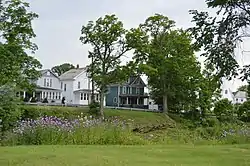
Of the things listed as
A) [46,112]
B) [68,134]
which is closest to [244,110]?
[46,112]

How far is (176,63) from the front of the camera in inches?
1714

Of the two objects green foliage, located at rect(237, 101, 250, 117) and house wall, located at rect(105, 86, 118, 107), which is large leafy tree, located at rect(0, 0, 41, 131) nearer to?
green foliage, located at rect(237, 101, 250, 117)

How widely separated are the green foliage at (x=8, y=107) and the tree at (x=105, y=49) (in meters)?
18.8

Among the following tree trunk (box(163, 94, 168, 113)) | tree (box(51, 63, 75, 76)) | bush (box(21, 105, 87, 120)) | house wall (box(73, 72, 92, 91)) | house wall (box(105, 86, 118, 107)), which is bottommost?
bush (box(21, 105, 87, 120))

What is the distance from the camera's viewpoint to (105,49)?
3784cm

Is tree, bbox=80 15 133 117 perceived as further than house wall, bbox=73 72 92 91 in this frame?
No

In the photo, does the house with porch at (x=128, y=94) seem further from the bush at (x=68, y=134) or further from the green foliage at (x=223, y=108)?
the bush at (x=68, y=134)

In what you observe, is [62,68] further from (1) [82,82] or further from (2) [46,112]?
(2) [46,112]

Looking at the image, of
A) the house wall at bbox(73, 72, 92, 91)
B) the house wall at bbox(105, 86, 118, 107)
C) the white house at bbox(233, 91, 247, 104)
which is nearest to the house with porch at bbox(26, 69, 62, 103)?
the house wall at bbox(73, 72, 92, 91)

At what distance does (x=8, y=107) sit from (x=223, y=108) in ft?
115

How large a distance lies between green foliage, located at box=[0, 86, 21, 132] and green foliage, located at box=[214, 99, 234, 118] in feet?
109

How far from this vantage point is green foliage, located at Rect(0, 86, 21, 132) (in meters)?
16.8

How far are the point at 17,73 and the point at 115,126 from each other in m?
12.5

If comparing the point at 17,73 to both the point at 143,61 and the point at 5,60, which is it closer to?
the point at 5,60
